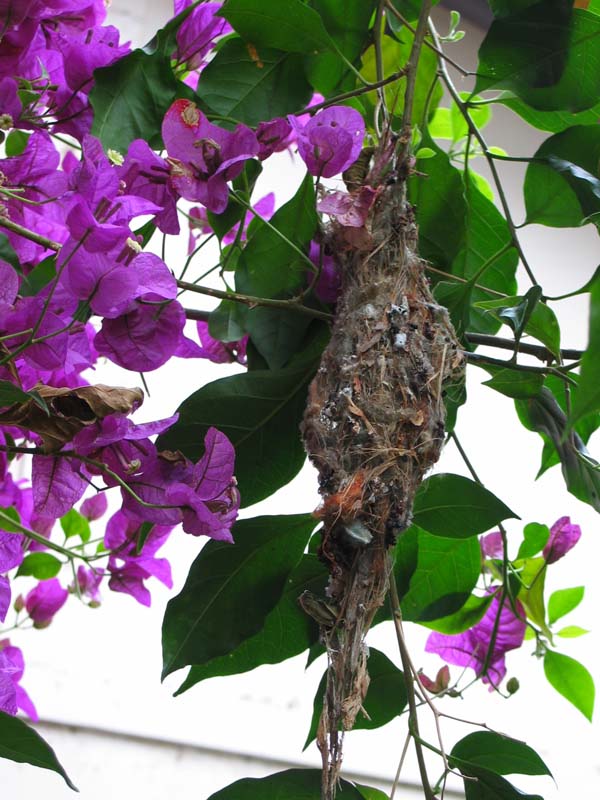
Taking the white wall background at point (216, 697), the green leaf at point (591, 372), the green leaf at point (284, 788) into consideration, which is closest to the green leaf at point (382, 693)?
the green leaf at point (284, 788)

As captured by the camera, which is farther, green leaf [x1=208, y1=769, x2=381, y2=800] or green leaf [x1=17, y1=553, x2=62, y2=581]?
green leaf [x1=17, y1=553, x2=62, y2=581]

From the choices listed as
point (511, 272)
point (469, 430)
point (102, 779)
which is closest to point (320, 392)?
point (511, 272)

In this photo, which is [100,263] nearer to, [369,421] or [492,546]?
[369,421]

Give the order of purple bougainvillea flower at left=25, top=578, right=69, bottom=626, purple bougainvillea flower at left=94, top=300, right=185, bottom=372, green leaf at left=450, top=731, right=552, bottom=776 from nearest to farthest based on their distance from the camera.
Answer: purple bougainvillea flower at left=94, top=300, right=185, bottom=372
green leaf at left=450, top=731, right=552, bottom=776
purple bougainvillea flower at left=25, top=578, right=69, bottom=626

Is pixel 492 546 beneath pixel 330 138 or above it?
beneath

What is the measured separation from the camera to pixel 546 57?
39 centimetres

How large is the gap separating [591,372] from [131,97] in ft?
0.80

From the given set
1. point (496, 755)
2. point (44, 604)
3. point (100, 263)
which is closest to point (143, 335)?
point (100, 263)

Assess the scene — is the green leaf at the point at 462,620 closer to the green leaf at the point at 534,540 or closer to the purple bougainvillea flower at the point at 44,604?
the green leaf at the point at 534,540

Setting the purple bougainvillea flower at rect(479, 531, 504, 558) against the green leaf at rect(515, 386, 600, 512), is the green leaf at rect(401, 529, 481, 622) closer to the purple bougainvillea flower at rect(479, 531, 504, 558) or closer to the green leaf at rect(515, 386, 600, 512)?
the green leaf at rect(515, 386, 600, 512)

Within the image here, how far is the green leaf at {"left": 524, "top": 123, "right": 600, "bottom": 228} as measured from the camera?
1.29 ft

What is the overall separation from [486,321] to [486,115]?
7.8 inches

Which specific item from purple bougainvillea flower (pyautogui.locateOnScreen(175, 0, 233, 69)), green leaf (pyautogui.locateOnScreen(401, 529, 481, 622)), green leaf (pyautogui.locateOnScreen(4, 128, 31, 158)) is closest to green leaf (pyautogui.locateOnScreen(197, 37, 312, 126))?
purple bougainvillea flower (pyautogui.locateOnScreen(175, 0, 233, 69))

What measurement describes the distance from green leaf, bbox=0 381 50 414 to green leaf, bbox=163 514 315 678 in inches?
5.3
